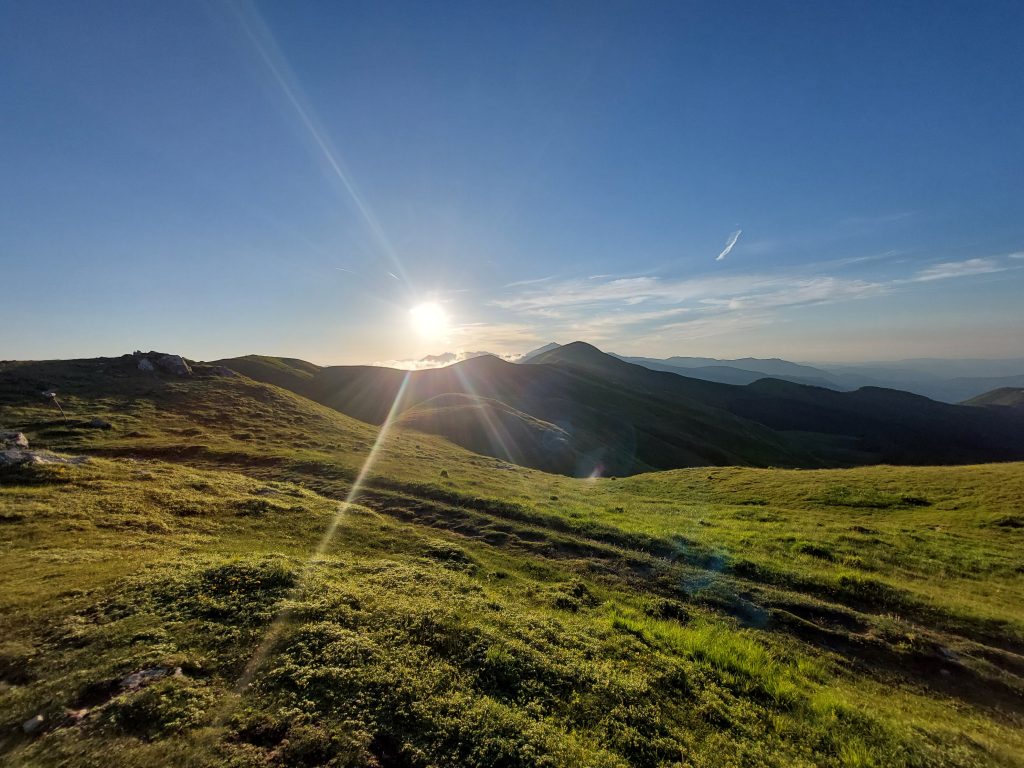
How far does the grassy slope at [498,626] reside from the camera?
906 cm

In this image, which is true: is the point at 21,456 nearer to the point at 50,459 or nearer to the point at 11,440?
the point at 50,459

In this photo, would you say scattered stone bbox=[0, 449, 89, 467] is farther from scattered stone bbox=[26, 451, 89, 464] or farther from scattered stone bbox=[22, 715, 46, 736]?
scattered stone bbox=[22, 715, 46, 736]

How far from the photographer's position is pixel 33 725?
26.8 ft

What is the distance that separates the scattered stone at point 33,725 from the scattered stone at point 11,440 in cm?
3405

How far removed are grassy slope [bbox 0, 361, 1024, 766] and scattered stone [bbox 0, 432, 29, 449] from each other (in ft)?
21.7

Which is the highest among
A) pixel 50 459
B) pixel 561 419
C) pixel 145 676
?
pixel 50 459

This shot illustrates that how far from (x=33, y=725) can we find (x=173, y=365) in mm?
82725

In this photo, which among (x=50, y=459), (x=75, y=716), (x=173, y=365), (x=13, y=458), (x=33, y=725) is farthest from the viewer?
(x=173, y=365)

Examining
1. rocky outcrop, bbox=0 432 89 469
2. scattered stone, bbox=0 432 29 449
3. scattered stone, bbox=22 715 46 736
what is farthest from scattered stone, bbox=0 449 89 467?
scattered stone, bbox=22 715 46 736

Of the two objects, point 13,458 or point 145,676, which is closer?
point 145,676

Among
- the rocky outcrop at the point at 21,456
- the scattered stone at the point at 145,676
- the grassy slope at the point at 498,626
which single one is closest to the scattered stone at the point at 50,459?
the rocky outcrop at the point at 21,456

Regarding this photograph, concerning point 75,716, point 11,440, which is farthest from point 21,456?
point 75,716

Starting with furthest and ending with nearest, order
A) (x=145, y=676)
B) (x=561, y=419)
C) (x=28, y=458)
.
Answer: (x=561, y=419) → (x=28, y=458) → (x=145, y=676)

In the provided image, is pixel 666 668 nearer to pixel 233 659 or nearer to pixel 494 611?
pixel 494 611
